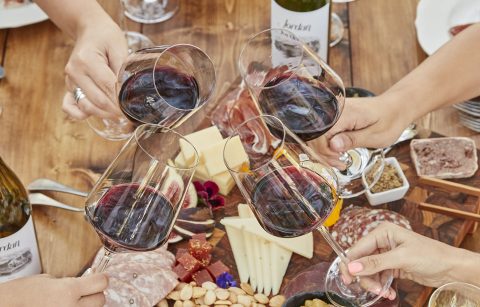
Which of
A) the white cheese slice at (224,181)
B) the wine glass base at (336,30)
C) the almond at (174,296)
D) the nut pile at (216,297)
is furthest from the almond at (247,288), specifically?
the wine glass base at (336,30)

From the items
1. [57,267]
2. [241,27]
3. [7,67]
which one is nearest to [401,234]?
[57,267]

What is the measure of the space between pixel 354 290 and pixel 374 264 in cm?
15

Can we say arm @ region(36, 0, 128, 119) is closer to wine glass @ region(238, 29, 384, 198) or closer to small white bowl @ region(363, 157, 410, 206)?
wine glass @ region(238, 29, 384, 198)

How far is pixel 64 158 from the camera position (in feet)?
5.92

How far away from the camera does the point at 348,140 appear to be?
152cm

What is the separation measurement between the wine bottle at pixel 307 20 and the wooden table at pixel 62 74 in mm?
220

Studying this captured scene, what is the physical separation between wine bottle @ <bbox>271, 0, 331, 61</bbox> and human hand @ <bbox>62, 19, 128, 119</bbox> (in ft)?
1.05

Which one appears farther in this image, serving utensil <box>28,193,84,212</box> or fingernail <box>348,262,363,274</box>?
serving utensil <box>28,193,84,212</box>

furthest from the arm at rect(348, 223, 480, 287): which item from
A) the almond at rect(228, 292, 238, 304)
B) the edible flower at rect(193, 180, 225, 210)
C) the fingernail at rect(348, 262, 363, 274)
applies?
the edible flower at rect(193, 180, 225, 210)

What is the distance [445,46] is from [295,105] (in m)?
0.46

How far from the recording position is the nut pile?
1.51 metres

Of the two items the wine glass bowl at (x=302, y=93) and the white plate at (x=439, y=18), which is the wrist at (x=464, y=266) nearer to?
the wine glass bowl at (x=302, y=93)

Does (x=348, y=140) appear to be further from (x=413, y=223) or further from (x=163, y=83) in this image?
(x=163, y=83)

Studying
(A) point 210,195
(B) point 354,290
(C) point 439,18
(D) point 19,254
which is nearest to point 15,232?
(D) point 19,254
